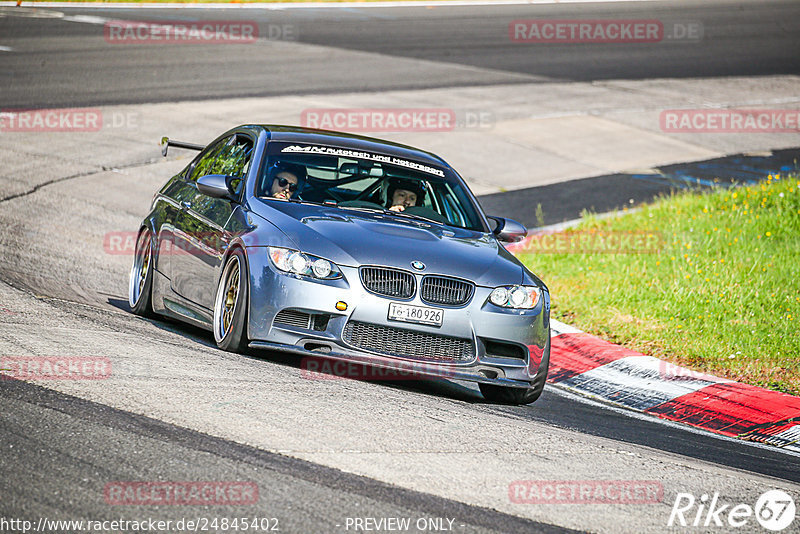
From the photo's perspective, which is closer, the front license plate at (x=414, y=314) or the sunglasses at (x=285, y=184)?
the front license plate at (x=414, y=314)

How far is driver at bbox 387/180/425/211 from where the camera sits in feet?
27.2

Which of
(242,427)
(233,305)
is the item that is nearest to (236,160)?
(233,305)

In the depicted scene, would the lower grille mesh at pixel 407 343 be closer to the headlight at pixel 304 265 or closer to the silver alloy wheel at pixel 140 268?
the headlight at pixel 304 265

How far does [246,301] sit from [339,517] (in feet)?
9.15

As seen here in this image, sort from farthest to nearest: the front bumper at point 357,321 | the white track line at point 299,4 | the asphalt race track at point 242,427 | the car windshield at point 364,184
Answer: the white track line at point 299,4, the car windshield at point 364,184, the front bumper at point 357,321, the asphalt race track at point 242,427

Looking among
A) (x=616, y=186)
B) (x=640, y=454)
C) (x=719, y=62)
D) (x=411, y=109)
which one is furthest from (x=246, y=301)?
(x=719, y=62)

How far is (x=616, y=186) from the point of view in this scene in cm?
1656

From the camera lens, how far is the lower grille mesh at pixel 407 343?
6.82 m

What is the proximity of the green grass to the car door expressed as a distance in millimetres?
3345

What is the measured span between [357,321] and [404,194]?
1836 mm

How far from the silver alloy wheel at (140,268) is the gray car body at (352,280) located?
2.77 ft

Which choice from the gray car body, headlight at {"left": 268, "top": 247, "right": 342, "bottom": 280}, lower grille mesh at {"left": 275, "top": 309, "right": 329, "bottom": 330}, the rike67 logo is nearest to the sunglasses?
the gray car body

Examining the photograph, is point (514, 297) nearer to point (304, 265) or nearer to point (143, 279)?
point (304, 265)

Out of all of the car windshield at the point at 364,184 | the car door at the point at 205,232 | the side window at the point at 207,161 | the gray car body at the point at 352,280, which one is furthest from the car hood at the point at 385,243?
the side window at the point at 207,161
